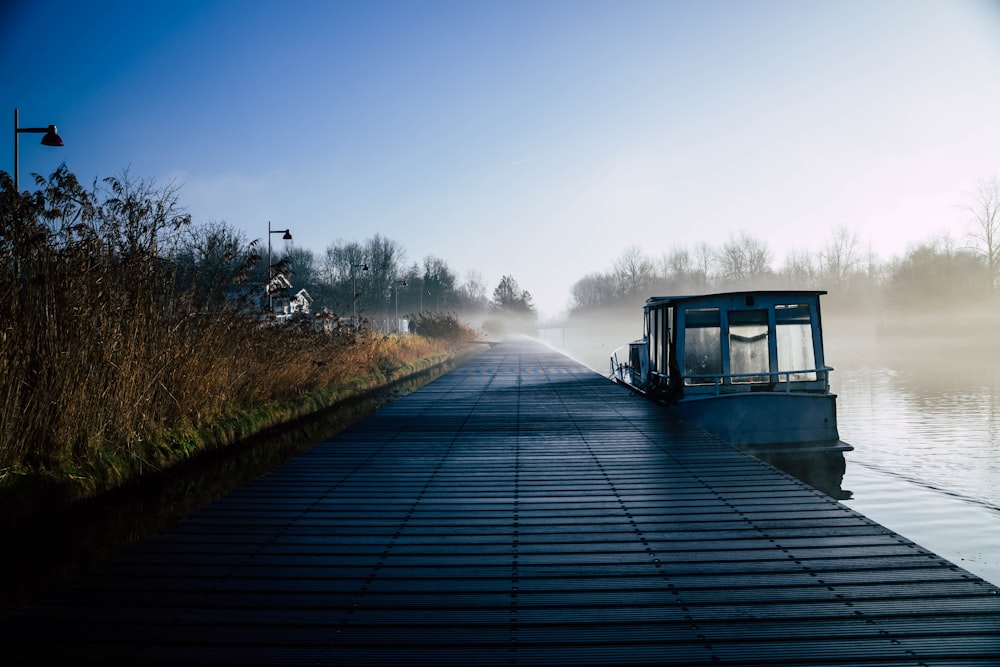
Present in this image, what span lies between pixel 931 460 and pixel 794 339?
8.88 feet

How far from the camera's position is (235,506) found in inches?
202

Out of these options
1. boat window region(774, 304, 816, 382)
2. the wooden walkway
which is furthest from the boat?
the wooden walkway

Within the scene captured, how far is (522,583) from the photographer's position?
3541 millimetres

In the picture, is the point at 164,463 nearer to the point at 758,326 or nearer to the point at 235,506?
the point at 235,506

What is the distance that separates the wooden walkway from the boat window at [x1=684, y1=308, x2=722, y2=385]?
5003 mm

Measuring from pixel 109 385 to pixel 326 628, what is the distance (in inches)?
177

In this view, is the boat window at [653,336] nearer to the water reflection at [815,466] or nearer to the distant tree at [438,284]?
the water reflection at [815,466]

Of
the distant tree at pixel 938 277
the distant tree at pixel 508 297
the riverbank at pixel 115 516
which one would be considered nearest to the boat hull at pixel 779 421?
the riverbank at pixel 115 516

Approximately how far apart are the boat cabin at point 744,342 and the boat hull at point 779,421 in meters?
0.46

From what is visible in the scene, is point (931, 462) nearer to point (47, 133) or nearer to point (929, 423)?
point (929, 423)

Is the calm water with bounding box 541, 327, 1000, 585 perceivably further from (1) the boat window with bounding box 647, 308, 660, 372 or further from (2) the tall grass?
(2) the tall grass

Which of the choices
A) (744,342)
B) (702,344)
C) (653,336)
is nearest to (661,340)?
(653,336)

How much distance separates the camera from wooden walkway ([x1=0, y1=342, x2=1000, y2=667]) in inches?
111

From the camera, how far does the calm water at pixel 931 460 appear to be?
6569mm
